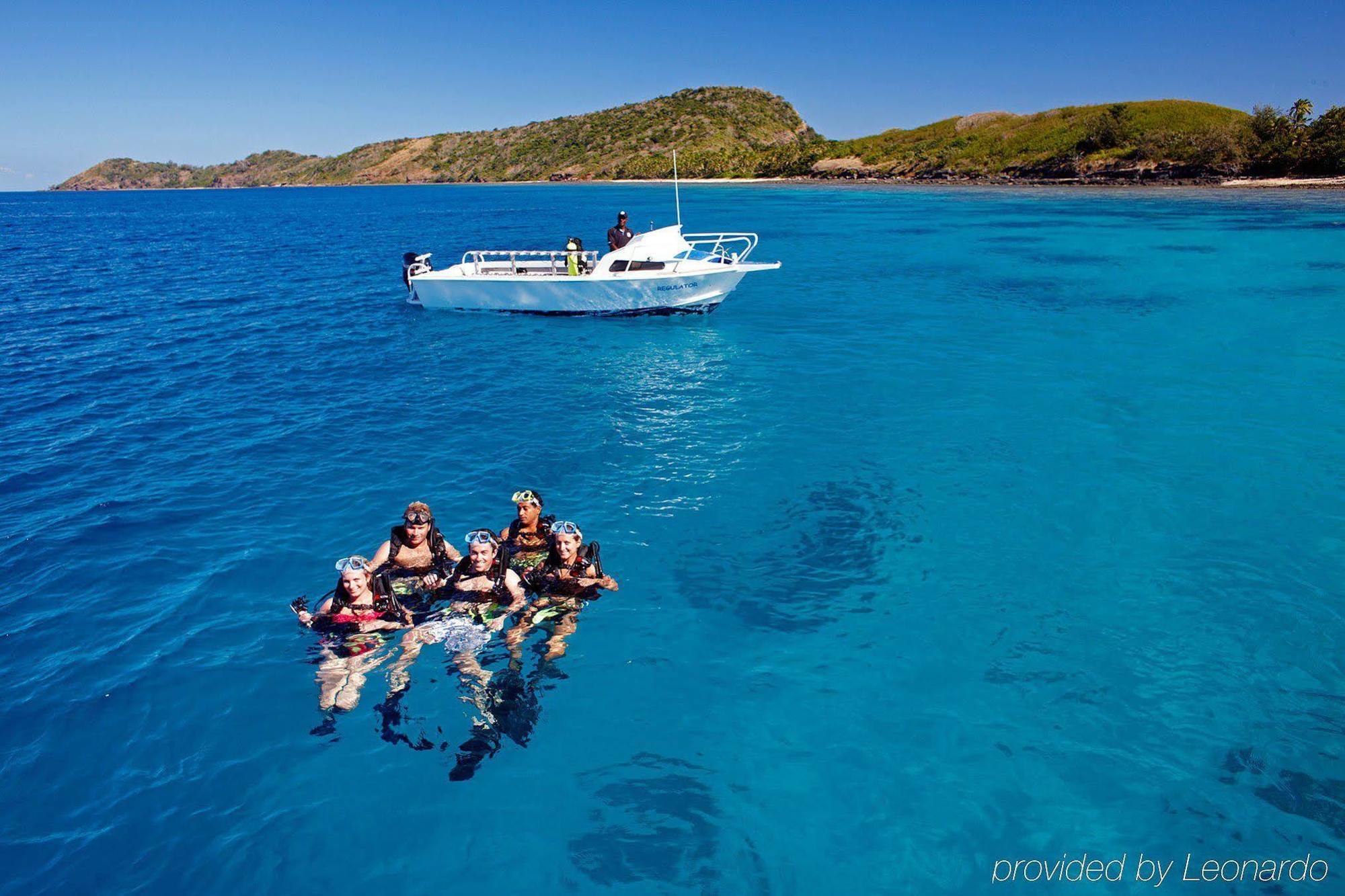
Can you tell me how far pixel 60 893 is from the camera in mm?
5840

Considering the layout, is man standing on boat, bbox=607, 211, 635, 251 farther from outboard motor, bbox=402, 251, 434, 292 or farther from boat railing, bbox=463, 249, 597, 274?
outboard motor, bbox=402, 251, 434, 292

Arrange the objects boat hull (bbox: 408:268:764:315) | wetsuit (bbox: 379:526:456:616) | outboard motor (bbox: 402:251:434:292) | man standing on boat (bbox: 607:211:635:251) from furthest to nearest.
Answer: outboard motor (bbox: 402:251:434:292), man standing on boat (bbox: 607:211:635:251), boat hull (bbox: 408:268:764:315), wetsuit (bbox: 379:526:456:616)

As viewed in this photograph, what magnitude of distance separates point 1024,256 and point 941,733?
3986 cm

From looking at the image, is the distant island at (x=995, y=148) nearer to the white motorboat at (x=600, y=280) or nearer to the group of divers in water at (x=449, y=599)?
the white motorboat at (x=600, y=280)

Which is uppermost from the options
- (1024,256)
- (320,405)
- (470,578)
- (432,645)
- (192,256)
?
(192,256)

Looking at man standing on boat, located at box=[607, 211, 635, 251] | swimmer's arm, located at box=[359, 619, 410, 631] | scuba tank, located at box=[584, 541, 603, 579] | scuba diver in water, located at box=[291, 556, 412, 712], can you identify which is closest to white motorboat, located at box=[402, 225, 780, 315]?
man standing on boat, located at box=[607, 211, 635, 251]

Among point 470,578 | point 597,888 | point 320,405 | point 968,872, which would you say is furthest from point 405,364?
point 968,872

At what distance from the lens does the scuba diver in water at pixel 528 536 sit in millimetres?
9180

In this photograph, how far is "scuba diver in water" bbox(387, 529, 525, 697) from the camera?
8.36 meters

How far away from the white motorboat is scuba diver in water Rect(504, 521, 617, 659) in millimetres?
17216

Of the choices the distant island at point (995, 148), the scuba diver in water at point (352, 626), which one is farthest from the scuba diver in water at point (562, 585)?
the distant island at point (995, 148)

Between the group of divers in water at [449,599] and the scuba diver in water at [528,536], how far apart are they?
1cm

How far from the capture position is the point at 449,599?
8.84 metres

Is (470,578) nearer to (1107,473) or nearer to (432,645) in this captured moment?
(432,645)
